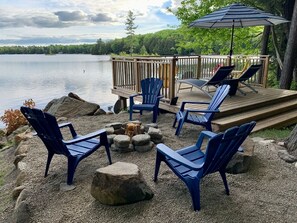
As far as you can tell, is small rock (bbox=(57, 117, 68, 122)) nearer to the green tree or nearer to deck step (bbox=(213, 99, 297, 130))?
deck step (bbox=(213, 99, 297, 130))

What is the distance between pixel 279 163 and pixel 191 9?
383 inches

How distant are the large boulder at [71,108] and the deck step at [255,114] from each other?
3353 millimetres

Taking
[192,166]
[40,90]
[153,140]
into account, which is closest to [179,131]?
[153,140]

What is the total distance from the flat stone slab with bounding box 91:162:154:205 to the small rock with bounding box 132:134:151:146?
1.23m

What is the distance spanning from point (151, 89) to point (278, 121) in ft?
9.37

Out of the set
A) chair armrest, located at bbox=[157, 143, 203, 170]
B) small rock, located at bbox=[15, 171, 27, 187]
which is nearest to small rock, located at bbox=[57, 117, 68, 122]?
small rock, located at bbox=[15, 171, 27, 187]

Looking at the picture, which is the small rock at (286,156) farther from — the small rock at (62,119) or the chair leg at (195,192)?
the small rock at (62,119)

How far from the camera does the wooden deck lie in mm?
5020

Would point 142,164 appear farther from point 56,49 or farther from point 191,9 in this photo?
point 56,49

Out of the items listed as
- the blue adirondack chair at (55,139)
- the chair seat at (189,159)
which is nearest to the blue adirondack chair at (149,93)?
the blue adirondack chair at (55,139)

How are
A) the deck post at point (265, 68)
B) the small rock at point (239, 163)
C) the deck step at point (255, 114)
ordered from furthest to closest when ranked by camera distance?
the deck post at point (265, 68), the deck step at point (255, 114), the small rock at point (239, 163)

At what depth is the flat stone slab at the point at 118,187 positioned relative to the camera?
238 cm

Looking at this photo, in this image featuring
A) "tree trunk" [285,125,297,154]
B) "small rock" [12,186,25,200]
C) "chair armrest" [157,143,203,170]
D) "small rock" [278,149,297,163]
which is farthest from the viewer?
"tree trunk" [285,125,297,154]

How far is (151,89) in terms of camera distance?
5645 mm
